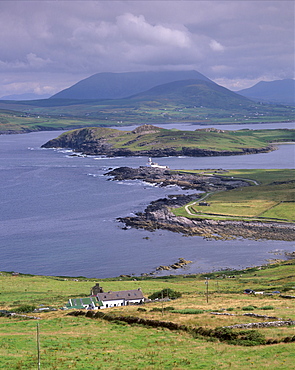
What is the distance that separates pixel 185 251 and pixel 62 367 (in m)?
57.8

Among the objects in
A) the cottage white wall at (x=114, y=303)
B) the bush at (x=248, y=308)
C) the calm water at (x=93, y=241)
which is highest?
the bush at (x=248, y=308)

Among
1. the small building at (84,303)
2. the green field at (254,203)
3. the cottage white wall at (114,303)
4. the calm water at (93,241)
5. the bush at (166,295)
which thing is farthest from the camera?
the green field at (254,203)

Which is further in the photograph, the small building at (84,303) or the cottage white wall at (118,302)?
the cottage white wall at (118,302)

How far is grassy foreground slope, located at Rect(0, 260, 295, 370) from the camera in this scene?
80.5 feet

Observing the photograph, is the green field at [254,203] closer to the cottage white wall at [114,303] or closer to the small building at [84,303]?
the cottage white wall at [114,303]

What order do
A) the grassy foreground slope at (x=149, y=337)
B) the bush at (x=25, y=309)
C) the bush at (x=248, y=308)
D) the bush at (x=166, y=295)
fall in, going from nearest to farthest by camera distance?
the grassy foreground slope at (x=149, y=337) → the bush at (x=248, y=308) → the bush at (x=25, y=309) → the bush at (x=166, y=295)

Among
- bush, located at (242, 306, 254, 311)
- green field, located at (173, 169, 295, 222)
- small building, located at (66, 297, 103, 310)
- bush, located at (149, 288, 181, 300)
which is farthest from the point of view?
green field, located at (173, 169, 295, 222)

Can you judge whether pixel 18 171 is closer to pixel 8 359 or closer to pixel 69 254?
pixel 69 254

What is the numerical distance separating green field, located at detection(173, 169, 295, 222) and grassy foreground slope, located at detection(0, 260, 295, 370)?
150 feet

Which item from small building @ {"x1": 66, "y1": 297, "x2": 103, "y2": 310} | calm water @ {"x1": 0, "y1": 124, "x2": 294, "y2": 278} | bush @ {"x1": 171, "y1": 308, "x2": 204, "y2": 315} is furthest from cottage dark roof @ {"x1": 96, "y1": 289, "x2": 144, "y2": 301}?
calm water @ {"x1": 0, "y1": 124, "x2": 294, "y2": 278}

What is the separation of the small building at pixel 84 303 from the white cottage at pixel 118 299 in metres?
0.73

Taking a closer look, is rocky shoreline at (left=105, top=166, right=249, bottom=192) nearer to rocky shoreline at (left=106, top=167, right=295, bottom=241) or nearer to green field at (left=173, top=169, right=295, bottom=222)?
green field at (left=173, top=169, right=295, bottom=222)

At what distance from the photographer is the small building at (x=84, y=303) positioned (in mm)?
44594

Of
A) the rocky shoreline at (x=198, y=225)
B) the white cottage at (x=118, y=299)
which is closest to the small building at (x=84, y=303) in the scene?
the white cottage at (x=118, y=299)
